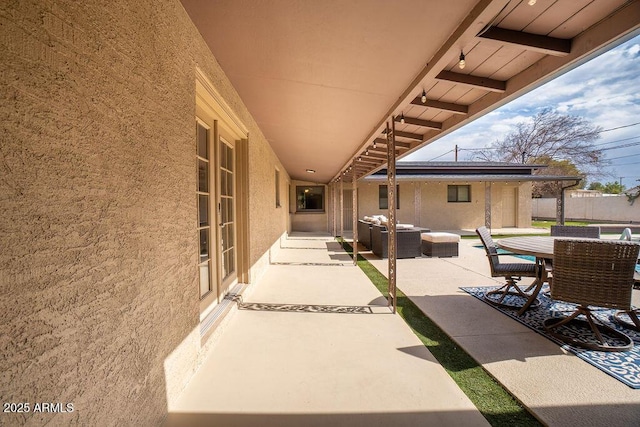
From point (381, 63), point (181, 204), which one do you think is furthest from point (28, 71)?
point (381, 63)

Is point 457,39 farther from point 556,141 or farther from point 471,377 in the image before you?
point 556,141

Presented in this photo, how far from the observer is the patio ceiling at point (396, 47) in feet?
5.65

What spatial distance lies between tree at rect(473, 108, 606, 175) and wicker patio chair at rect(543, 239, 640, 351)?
93.4ft

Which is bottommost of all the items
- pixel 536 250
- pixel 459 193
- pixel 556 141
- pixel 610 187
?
pixel 536 250

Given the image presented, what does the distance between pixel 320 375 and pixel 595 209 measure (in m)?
31.9

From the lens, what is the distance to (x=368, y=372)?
237 centimetres

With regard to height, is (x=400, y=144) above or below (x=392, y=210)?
above

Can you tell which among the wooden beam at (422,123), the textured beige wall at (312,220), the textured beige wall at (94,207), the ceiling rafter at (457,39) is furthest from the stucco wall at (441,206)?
the textured beige wall at (94,207)

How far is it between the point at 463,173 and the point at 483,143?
2009 centimetres

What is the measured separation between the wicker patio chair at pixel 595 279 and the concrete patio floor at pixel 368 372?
48cm

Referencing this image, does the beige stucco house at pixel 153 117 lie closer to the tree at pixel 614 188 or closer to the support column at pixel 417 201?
the support column at pixel 417 201

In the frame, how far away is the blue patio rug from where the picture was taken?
7.70 feet

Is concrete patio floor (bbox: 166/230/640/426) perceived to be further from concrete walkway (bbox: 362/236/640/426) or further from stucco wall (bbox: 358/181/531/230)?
stucco wall (bbox: 358/181/531/230)

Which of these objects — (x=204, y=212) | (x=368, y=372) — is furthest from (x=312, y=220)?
(x=368, y=372)
